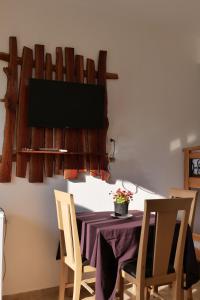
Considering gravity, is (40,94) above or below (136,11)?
below

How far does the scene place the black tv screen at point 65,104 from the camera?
10.6 feet

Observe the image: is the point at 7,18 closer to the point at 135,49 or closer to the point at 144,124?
the point at 135,49

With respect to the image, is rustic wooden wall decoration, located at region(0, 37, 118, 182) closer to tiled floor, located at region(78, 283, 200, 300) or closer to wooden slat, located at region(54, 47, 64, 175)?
wooden slat, located at region(54, 47, 64, 175)

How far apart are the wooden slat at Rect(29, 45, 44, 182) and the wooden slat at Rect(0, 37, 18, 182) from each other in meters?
0.19

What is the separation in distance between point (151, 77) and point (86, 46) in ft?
2.75

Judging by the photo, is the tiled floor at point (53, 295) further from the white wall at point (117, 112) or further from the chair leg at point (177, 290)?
the chair leg at point (177, 290)

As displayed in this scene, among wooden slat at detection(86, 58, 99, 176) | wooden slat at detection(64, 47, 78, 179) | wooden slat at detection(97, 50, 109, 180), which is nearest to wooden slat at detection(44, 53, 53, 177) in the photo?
wooden slat at detection(64, 47, 78, 179)

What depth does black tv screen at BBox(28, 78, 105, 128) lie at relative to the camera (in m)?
3.22

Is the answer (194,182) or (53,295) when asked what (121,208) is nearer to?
(53,295)

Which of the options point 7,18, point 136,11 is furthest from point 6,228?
point 136,11

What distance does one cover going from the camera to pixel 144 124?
152 inches

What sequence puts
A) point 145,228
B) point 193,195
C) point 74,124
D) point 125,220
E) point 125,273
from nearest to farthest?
point 145,228
point 125,273
point 125,220
point 193,195
point 74,124

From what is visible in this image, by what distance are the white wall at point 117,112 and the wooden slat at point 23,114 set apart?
0.44ft

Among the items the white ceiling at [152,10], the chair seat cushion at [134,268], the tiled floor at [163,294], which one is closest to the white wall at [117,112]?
the white ceiling at [152,10]
